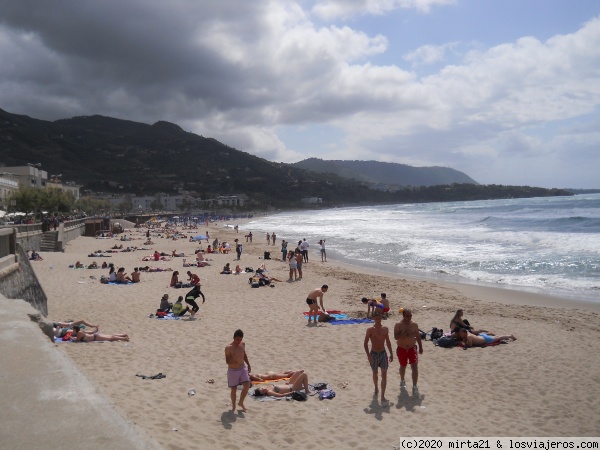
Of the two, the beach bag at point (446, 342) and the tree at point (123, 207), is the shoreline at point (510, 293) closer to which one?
the beach bag at point (446, 342)

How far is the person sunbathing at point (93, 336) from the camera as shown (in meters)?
7.85

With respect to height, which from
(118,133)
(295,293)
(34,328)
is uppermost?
(118,133)

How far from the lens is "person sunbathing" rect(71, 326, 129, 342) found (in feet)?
25.8

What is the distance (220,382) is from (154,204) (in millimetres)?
106603

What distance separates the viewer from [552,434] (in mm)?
5125

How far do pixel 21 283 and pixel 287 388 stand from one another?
18.1 ft

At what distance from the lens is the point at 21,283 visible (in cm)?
846

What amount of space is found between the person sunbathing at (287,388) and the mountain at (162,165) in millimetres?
111685

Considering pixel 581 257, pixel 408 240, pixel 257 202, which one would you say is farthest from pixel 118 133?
pixel 581 257

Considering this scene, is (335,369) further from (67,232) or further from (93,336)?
(67,232)

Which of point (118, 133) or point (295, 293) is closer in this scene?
point (295, 293)

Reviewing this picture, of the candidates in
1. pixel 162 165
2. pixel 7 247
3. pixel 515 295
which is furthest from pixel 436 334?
pixel 162 165

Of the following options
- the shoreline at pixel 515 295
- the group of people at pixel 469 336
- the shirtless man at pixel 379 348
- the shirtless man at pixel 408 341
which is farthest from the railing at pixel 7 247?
the shoreline at pixel 515 295

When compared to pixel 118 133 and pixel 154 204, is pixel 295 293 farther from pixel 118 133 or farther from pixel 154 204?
pixel 118 133
